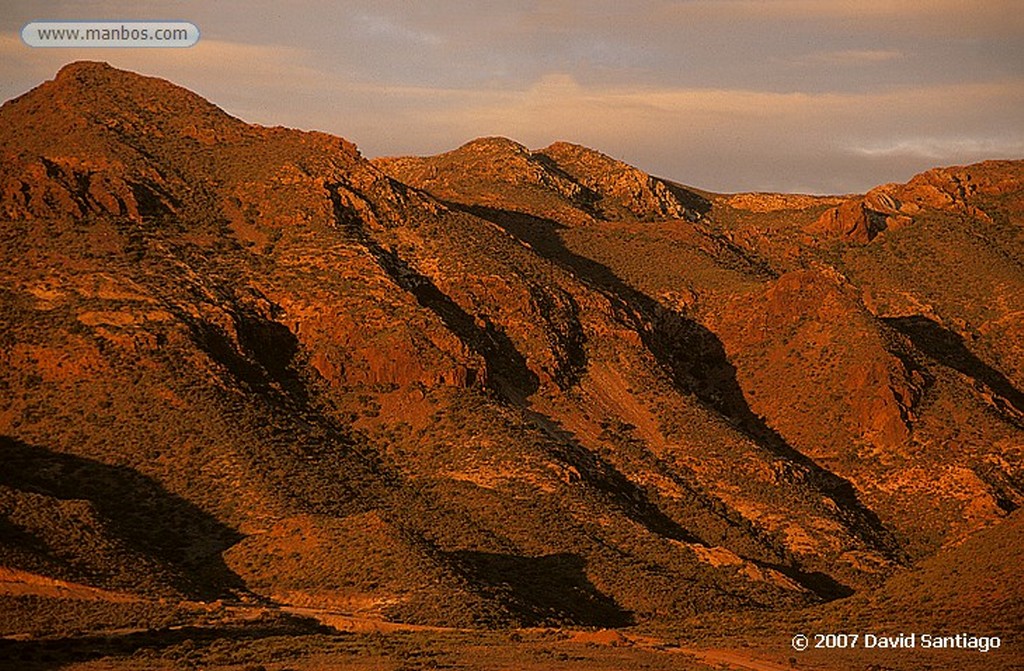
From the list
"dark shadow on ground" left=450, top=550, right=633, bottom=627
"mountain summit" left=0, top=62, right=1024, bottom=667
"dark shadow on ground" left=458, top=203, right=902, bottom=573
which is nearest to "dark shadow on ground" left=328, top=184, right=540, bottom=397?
"mountain summit" left=0, top=62, right=1024, bottom=667

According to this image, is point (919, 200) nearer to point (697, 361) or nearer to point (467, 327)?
point (697, 361)

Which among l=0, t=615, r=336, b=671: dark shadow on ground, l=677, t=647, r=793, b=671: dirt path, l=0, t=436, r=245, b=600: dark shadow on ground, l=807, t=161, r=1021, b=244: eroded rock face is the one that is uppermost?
l=807, t=161, r=1021, b=244: eroded rock face

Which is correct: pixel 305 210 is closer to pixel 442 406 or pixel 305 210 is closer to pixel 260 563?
pixel 442 406

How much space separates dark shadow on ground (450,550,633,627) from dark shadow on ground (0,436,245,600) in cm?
1263

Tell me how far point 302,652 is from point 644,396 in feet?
166

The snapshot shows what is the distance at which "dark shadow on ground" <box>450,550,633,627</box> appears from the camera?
79.3 m

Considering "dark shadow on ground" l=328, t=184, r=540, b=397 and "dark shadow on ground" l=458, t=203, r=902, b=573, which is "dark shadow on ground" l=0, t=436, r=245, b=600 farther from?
"dark shadow on ground" l=458, t=203, r=902, b=573

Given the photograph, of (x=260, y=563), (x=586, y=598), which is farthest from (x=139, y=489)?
(x=586, y=598)

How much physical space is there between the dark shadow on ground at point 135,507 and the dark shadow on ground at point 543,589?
12627mm

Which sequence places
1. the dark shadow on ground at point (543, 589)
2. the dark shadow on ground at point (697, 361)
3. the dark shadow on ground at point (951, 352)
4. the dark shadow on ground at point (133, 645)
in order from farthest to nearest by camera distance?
the dark shadow on ground at point (951, 352), the dark shadow on ground at point (697, 361), the dark shadow on ground at point (543, 589), the dark shadow on ground at point (133, 645)

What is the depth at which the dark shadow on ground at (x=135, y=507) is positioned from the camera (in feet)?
276

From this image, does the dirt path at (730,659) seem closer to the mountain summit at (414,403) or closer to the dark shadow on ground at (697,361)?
the mountain summit at (414,403)

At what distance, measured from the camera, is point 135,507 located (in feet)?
293

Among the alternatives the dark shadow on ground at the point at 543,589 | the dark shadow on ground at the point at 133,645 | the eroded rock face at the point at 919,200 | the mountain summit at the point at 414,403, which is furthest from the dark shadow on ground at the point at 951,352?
the dark shadow on ground at the point at 133,645
